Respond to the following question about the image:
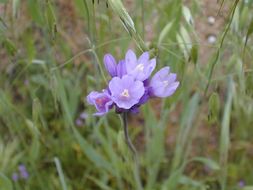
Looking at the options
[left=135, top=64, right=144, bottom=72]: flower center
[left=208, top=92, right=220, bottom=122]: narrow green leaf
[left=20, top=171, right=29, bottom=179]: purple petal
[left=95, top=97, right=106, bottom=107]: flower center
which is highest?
[left=135, top=64, right=144, bottom=72]: flower center

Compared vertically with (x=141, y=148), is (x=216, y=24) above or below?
above

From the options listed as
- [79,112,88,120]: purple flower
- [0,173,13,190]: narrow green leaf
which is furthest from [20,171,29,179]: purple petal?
[0,173,13,190]: narrow green leaf

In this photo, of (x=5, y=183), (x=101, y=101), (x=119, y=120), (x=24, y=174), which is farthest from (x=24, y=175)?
(x=101, y=101)

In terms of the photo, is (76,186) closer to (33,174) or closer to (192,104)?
(33,174)

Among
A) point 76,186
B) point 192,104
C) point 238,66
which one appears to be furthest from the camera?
point 76,186

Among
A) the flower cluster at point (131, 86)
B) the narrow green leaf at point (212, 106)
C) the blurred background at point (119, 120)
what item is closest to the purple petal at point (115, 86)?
the flower cluster at point (131, 86)

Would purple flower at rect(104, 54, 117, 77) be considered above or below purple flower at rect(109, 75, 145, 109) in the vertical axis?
above

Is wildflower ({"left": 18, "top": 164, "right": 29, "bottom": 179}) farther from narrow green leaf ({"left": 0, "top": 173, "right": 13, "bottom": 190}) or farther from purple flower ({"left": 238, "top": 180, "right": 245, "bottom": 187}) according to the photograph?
purple flower ({"left": 238, "top": 180, "right": 245, "bottom": 187})

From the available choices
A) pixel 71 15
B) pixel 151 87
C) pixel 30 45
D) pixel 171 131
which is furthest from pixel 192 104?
pixel 71 15
